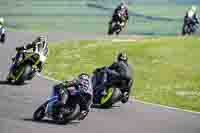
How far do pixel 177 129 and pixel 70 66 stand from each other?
12045 millimetres

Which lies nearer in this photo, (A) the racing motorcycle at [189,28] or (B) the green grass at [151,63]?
(B) the green grass at [151,63]

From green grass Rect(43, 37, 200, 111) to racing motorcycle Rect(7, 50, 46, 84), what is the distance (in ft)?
7.51

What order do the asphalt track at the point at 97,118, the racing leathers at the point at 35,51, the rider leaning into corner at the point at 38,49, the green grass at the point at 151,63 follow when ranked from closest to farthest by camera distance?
1. the asphalt track at the point at 97,118
2. the green grass at the point at 151,63
3. the racing leathers at the point at 35,51
4. the rider leaning into corner at the point at 38,49

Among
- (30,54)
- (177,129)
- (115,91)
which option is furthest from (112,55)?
(177,129)

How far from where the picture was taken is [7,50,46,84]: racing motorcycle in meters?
23.9

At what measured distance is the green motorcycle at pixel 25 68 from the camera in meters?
23.9

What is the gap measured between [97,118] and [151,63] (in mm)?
11403

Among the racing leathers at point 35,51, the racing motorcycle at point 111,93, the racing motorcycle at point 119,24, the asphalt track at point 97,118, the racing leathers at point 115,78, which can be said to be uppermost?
the racing motorcycle at point 119,24

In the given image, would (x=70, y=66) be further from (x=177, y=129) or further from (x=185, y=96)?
(x=177, y=129)

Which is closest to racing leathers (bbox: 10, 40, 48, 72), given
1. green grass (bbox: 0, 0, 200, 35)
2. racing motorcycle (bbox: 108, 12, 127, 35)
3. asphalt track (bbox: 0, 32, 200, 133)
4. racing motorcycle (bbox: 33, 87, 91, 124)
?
asphalt track (bbox: 0, 32, 200, 133)

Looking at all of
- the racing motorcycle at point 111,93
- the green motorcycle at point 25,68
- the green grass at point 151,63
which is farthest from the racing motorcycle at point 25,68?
the racing motorcycle at point 111,93

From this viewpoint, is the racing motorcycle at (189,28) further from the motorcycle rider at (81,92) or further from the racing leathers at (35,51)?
the motorcycle rider at (81,92)

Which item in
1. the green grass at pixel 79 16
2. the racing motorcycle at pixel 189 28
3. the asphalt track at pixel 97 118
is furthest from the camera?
the green grass at pixel 79 16

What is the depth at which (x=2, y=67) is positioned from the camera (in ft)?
92.9
